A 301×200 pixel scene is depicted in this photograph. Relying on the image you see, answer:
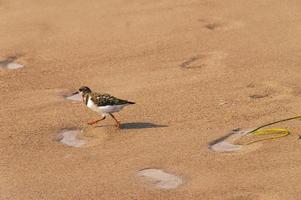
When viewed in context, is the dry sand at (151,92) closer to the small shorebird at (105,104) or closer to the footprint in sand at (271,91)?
the footprint in sand at (271,91)

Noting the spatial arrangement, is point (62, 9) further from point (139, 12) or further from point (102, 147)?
point (102, 147)

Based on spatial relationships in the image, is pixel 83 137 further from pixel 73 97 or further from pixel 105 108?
pixel 73 97

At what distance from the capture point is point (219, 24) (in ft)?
45.6

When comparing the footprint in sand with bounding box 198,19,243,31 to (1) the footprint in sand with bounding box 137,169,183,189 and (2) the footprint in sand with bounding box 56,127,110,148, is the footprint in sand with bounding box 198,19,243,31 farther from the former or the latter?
(1) the footprint in sand with bounding box 137,169,183,189

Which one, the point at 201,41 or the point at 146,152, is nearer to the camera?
the point at 146,152

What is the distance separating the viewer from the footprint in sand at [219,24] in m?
13.7

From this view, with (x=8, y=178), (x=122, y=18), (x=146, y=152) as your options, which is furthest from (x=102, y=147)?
(x=122, y=18)

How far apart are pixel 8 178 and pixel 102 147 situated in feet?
→ 4.12

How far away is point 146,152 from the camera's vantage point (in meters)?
9.87

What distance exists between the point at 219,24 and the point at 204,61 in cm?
150

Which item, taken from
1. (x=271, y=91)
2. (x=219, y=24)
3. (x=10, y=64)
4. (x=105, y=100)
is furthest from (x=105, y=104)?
(x=219, y=24)

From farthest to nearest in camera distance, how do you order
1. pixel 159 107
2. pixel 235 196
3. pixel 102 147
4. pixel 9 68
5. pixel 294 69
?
pixel 9 68 → pixel 294 69 → pixel 159 107 → pixel 102 147 → pixel 235 196

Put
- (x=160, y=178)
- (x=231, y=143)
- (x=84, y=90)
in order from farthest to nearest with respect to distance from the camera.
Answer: (x=84, y=90) < (x=231, y=143) < (x=160, y=178)

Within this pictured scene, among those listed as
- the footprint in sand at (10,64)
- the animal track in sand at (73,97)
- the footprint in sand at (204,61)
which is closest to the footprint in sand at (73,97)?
the animal track in sand at (73,97)
